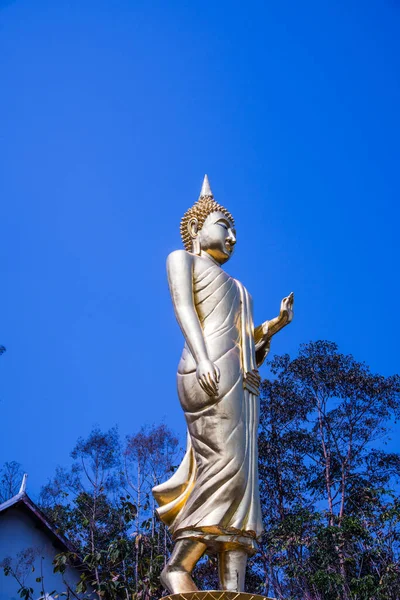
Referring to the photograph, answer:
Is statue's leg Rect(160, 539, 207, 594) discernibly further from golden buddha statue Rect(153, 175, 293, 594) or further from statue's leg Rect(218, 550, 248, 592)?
statue's leg Rect(218, 550, 248, 592)

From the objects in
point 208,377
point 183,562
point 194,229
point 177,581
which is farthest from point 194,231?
point 177,581

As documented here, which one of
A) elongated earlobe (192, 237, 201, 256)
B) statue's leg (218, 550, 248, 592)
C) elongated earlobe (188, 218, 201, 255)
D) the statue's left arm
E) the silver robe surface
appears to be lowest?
statue's leg (218, 550, 248, 592)

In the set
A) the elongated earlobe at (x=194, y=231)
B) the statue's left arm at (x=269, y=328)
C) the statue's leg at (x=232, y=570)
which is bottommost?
the statue's leg at (x=232, y=570)

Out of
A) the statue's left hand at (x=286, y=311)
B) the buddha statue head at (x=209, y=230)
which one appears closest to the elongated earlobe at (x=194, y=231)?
the buddha statue head at (x=209, y=230)

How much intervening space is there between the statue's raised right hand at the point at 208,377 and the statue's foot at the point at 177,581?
121 cm

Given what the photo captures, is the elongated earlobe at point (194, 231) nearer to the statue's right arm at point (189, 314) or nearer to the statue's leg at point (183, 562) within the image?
the statue's right arm at point (189, 314)

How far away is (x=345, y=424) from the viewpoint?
17.9m

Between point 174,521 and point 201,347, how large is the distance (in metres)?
1.24

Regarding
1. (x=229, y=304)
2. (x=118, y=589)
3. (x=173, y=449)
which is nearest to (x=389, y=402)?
(x=173, y=449)

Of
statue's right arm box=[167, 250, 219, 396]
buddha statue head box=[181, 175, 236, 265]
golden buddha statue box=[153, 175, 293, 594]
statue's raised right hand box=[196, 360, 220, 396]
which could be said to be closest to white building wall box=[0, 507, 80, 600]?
buddha statue head box=[181, 175, 236, 265]

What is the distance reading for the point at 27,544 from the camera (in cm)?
1498

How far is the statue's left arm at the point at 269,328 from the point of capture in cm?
606

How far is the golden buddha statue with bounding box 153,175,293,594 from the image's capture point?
481 centimetres

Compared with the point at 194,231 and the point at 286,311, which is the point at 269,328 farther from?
the point at 194,231
